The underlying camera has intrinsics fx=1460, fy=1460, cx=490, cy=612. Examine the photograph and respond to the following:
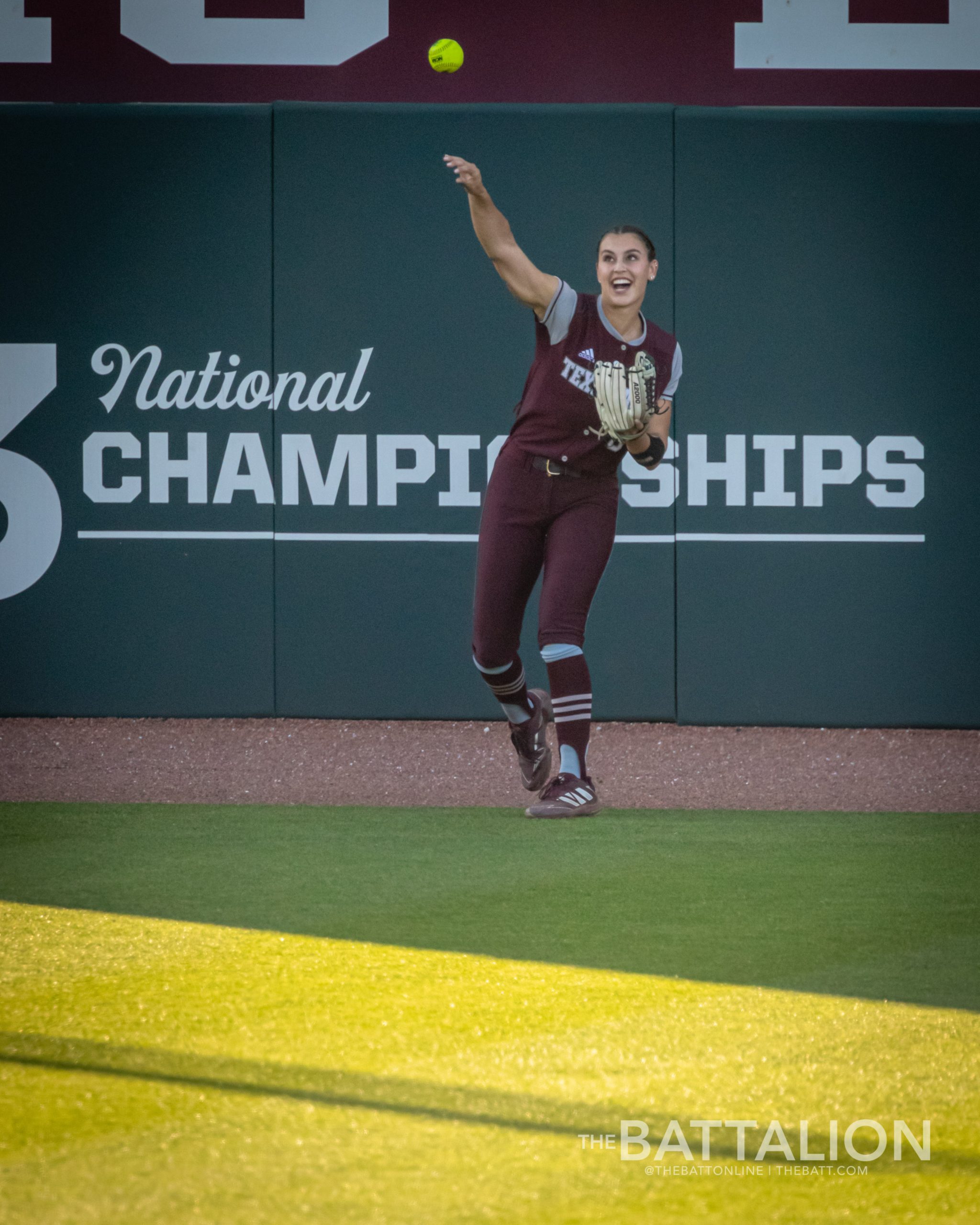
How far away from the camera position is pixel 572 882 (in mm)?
3988

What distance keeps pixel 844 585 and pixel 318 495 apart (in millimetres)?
2639

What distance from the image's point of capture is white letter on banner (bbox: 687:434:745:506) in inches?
283

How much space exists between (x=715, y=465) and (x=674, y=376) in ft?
6.82

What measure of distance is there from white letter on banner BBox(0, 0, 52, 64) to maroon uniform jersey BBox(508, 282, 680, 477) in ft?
12.9

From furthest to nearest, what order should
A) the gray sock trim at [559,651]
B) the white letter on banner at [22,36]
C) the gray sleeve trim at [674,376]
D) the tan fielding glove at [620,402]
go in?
the white letter on banner at [22,36], the gray sleeve trim at [674,376], the gray sock trim at [559,651], the tan fielding glove at [620,402]

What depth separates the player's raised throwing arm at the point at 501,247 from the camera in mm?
4562

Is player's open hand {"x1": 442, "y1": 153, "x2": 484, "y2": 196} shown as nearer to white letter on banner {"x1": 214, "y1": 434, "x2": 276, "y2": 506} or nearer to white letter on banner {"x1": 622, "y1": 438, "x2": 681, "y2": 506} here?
white letter on banner {"x1": 622, "y1": 438, "x2": 681, "y2": 506}

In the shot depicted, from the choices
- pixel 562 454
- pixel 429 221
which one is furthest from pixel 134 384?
pixel 562 454

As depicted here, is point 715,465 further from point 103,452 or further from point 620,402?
point 103,452

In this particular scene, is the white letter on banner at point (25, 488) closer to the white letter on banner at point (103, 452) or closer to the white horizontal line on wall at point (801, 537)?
the white letter on banner at point (103, 452)

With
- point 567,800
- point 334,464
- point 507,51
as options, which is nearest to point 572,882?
point 567,800

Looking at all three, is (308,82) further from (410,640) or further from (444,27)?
(410,640)

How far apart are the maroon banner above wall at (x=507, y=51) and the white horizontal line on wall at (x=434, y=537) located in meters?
2.21

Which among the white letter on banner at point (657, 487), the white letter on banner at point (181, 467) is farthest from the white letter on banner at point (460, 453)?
the white letter on banner at point (181, 467)
